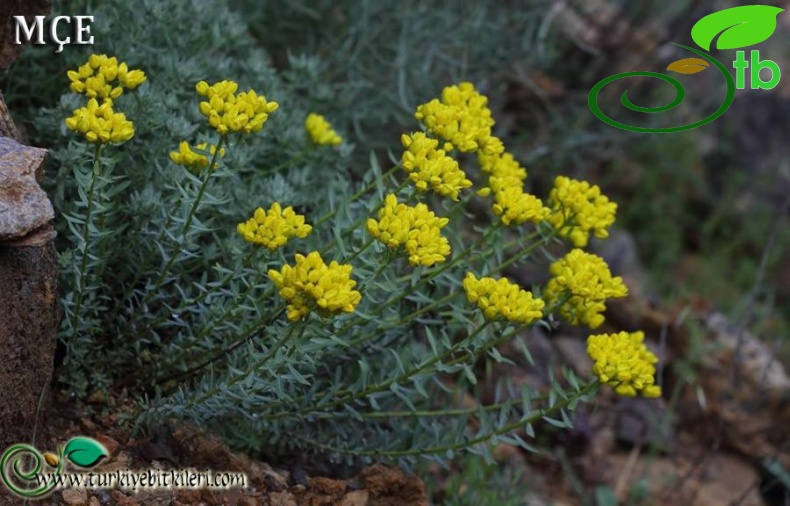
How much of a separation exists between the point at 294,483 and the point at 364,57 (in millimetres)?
2396

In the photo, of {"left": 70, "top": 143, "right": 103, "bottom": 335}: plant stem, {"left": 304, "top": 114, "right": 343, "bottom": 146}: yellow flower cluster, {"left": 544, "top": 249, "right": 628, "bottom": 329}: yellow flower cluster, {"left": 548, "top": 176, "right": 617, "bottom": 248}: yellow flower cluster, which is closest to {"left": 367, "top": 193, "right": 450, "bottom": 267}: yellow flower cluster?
{"left": 544, "top": 249, "right": 628, "bottom": 329}: yellow flower cluster

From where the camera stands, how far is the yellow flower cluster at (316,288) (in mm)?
2092

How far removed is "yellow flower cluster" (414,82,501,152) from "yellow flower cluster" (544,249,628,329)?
39cm

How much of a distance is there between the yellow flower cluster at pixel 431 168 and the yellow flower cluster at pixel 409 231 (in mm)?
157

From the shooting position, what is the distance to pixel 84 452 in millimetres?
2494

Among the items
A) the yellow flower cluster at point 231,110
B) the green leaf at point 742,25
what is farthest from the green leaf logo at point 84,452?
the green leaf at point 742,25

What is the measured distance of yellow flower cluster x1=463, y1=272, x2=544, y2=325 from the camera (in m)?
2.35

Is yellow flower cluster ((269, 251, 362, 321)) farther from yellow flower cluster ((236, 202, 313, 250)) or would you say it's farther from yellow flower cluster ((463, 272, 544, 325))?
yellow flower cluster ((463, 272, 544, 325))

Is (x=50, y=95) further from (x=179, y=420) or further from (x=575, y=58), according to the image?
(x=575, y=58)

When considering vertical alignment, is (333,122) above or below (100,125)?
below

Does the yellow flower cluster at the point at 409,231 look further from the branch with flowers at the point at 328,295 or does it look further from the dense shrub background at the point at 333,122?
the dense shrub background at the point at 333,122

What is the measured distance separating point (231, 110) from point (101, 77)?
0.41m

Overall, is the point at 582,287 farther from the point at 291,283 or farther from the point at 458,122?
the point at 291,283

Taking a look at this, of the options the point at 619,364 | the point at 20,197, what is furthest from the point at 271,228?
the point at 619,364
